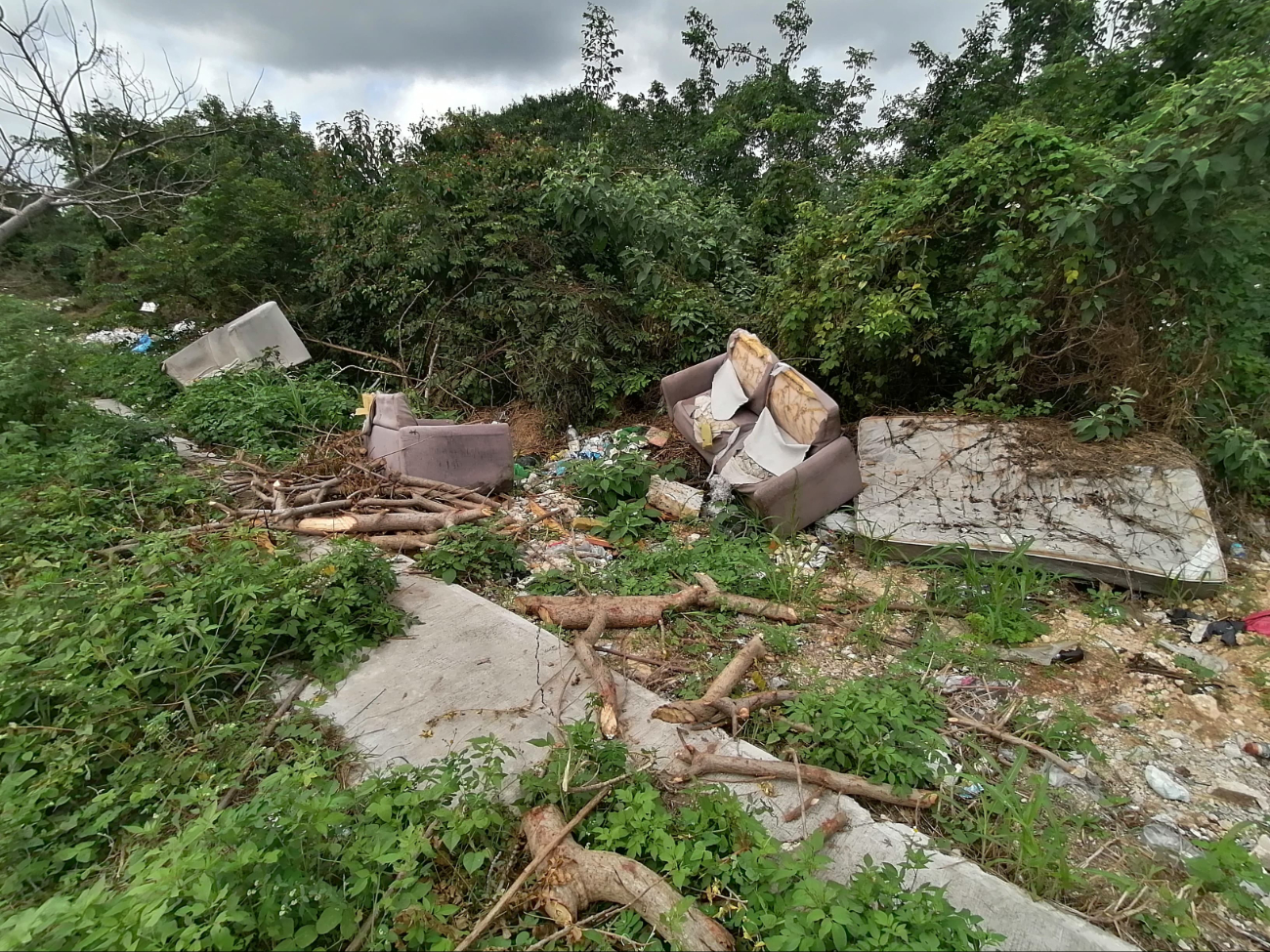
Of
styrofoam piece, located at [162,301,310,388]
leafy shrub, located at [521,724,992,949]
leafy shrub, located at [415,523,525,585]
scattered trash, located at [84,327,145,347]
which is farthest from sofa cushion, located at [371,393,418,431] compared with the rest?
scattered trash, located at [84,327,145,347]

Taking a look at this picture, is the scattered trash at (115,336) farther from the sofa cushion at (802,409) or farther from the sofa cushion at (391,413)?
the sofa cushion at (802,409)

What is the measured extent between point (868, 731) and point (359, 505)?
342cm

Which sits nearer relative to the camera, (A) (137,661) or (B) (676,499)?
(A) (137,661)

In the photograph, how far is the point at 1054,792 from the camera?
1.97 m

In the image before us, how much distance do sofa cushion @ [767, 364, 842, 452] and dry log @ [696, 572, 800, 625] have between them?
1.33m

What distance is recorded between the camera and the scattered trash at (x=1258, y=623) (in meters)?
2.80

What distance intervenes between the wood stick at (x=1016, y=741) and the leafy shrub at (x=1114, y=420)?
95.5 inches

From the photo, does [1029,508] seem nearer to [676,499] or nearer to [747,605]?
[747,605]

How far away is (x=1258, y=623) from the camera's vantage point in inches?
112

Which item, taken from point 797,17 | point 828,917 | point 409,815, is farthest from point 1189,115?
point 797,17

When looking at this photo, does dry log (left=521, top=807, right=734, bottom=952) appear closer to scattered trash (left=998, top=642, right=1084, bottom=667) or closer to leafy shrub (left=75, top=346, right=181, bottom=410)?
scattered trash (left=998, top=642, right=1084, bottom=667)

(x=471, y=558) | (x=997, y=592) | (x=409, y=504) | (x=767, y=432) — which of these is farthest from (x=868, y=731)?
(x=409, y=504)

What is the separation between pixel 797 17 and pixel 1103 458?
10.2 meters

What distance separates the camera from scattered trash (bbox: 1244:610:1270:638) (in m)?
2.80
